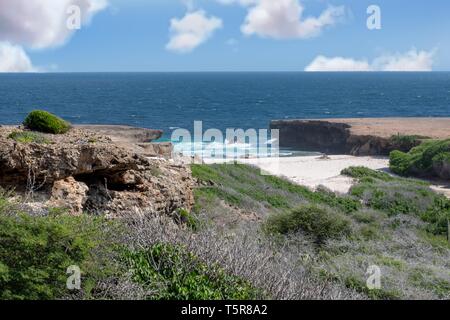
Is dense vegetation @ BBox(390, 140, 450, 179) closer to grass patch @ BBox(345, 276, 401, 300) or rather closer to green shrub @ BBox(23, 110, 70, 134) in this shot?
grass patch @ BBox(345, 276, 401, 300)

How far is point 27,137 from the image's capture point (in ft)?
35.5

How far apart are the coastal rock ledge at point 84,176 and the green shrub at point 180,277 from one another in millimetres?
2413

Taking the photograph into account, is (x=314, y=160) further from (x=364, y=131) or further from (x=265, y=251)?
(x=265, y=251)

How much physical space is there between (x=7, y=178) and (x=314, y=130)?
48078mm

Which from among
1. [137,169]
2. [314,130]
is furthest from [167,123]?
[137,169]

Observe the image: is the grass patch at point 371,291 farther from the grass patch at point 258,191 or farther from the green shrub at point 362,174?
the green shrub at point 362,174

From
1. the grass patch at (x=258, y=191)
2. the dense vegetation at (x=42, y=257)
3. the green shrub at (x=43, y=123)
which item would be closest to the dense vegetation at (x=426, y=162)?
the grass patch at (x=258, y=191)

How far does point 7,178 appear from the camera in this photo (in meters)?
10.4

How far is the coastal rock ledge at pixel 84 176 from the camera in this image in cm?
1028

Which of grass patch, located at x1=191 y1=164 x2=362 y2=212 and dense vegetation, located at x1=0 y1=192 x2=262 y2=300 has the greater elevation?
dense vegetation, located at x1=0 y1=192 x2=262 y2=300

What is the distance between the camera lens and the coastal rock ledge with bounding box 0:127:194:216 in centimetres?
1028

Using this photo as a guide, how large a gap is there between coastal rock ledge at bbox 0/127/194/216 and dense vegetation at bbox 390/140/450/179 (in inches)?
942

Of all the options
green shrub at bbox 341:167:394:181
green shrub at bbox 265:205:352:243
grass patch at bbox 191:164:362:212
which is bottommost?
green shrub at bbox 341:167:394:181

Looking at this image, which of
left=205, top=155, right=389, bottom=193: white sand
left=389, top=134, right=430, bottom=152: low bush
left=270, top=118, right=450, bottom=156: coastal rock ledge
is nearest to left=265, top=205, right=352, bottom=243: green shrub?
left=205, top=155, right=389, bottom=193: white sand
